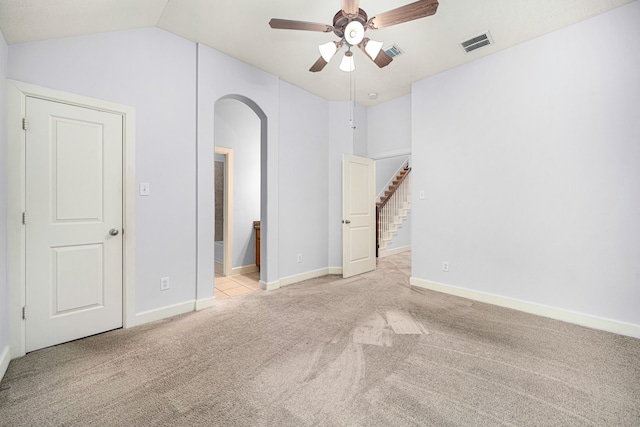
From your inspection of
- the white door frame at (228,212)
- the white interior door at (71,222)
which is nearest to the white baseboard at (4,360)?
the white interior door at (71,222)

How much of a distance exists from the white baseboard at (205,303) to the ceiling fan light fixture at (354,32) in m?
2.93

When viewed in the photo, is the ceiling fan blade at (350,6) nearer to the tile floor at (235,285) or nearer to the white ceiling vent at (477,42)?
the white ceiling vent at (477,42)

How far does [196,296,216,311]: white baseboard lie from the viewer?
9.84 ft

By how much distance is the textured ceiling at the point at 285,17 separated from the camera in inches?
78.6

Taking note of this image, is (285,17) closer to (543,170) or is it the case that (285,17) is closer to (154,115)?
(154,115)

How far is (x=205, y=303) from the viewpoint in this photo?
3.04 m

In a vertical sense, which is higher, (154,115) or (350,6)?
(350,6)

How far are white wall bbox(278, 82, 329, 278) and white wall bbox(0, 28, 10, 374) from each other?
2.56m

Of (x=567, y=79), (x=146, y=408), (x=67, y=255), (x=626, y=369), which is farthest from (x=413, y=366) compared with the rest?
(x=567, y=79)

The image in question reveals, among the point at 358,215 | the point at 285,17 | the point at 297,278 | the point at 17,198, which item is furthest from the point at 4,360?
the point at 358,215

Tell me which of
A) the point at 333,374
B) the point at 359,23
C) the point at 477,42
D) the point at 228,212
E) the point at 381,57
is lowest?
the point at 333,374

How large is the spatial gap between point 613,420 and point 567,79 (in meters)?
2.87

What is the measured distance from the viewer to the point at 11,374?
1.84 m

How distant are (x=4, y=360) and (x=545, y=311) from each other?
458cm
